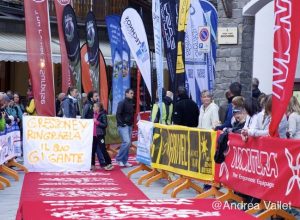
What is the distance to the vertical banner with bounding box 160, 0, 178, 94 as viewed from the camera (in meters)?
14.9

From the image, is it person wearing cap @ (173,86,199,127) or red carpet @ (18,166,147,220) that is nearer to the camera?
red carpet @ (18,166,147,220)

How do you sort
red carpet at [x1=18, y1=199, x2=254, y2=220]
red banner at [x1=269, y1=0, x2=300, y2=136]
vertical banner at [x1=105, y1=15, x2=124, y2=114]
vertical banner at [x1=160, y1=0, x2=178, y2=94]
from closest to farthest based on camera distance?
red carpet at [x1=18, y1=199, x2=254, y2=220], red banner at [x1=269, y1=0, x2=300, y2=136], vertical banner at [x1=160, y1=0, x2=178, y2=94], vertical banner at [x1=105, y1=15, x2=124, y2=114]

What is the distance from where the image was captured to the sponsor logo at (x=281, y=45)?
8492mm

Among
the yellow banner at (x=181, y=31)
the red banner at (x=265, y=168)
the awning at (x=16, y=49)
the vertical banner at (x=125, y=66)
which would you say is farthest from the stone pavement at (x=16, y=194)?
the awning at (x=16, y=49)

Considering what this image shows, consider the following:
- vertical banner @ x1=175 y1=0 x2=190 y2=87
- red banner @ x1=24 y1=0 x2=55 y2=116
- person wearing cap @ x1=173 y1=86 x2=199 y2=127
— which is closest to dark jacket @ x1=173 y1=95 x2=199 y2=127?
person wearing cap @ x1=173 y1=86 x2=199 y2=127

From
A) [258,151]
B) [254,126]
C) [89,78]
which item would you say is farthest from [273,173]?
[89,78]

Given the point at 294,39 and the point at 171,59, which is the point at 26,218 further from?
the point at 171,59

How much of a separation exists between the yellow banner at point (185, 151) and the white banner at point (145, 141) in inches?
16.8

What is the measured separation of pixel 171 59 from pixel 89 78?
20.9 feet

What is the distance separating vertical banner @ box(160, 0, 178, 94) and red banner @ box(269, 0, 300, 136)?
624 centimetres

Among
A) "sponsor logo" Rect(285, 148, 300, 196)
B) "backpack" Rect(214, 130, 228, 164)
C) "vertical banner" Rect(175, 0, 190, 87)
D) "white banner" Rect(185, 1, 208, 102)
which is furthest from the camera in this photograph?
"white banner" Rect(185, 1, 208, 102)

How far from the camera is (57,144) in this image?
15.7 metres

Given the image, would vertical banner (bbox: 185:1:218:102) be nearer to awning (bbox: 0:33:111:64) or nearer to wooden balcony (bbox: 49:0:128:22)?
awning (bbox: 0:33:111:64)

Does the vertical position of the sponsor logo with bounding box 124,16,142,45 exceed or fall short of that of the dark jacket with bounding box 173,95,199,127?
it exceeds it
